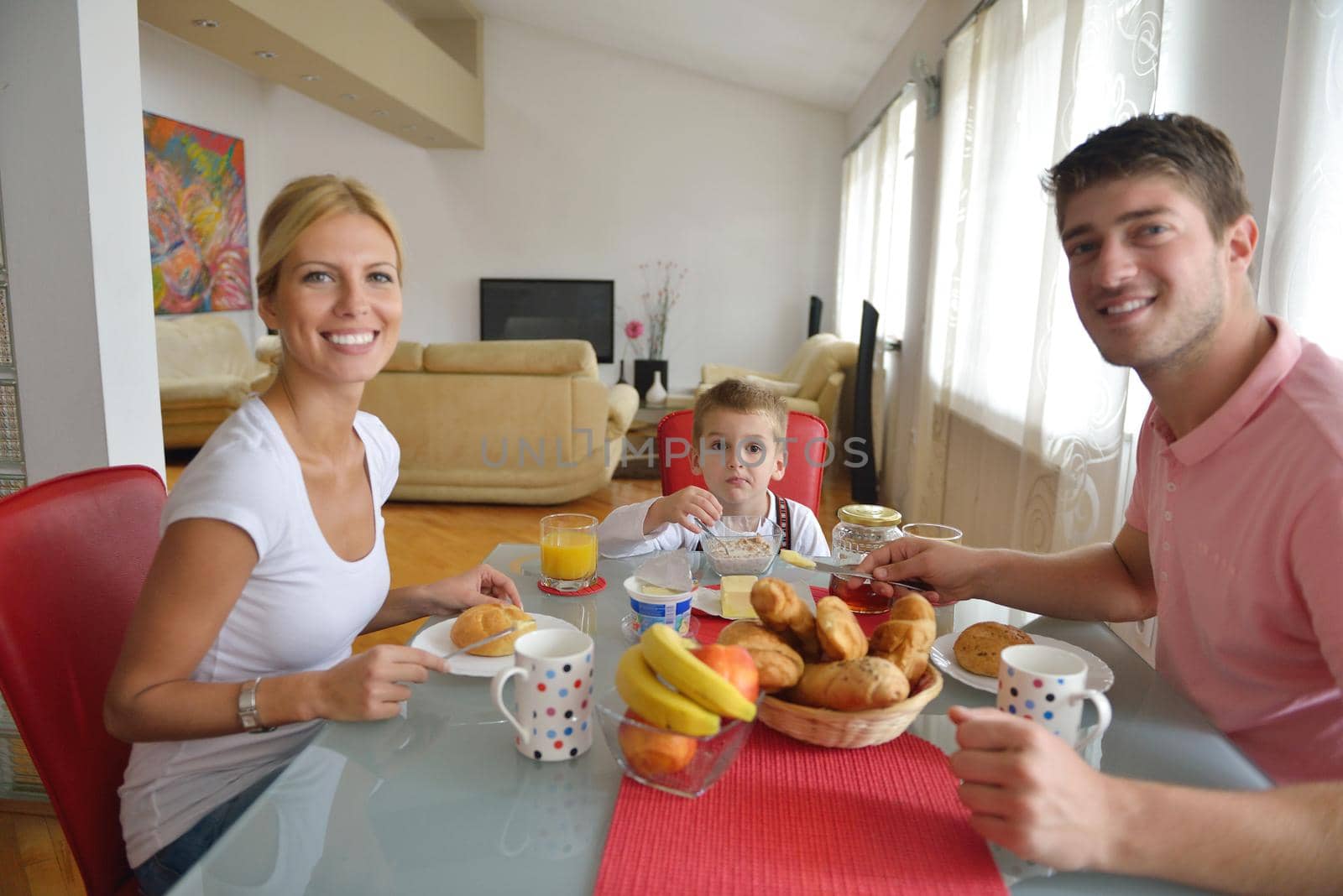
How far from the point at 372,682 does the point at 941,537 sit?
2.86 feet

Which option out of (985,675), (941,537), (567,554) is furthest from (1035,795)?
(567,554)

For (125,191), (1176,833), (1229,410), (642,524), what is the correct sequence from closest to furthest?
(1176,833)
(1229,410)
(642,524)
(125,191)

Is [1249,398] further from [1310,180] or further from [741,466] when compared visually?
[741,466]

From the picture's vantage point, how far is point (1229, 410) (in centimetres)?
97

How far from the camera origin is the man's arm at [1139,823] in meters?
0.67

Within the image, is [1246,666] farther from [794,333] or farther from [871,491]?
[794,333]

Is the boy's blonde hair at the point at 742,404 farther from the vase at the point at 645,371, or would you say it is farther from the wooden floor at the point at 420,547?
the vase at the point at 645,371

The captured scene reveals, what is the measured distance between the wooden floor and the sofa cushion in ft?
2.49

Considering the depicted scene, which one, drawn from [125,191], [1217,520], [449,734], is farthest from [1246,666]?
[125,191]

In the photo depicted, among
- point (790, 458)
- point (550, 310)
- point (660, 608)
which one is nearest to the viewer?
point (660, 608)

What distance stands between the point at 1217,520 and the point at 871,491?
391 cm

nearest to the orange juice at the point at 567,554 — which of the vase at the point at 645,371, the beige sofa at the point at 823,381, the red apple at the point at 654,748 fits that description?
the red apple at the point at 654,748

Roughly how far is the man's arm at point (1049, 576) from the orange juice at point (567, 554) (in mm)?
426

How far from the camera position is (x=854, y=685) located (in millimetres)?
792
